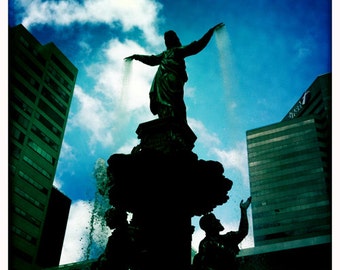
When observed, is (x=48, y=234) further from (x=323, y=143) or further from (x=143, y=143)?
(x=143, y=143)

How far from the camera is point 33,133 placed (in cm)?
7731

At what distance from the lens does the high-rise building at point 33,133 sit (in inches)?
2778

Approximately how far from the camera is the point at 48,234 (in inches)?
3647

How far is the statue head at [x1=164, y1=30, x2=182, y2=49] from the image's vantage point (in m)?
9.48

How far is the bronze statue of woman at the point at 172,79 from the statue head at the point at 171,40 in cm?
8

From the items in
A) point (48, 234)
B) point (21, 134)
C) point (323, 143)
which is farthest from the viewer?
point (323, 143)

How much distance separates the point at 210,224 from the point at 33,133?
247ft

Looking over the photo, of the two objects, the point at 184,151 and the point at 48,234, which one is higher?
the point at 48,234

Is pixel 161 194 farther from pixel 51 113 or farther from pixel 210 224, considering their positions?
pixel 51 113

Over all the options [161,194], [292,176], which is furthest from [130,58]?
[292,176]

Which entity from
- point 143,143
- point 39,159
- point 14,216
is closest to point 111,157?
point 143,143

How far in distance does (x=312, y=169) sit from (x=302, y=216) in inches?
515

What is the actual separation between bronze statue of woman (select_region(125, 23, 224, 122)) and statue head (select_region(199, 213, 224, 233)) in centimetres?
234

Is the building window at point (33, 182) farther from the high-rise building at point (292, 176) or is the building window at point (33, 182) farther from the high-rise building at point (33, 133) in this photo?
the high-rise building at point (292, 176)
